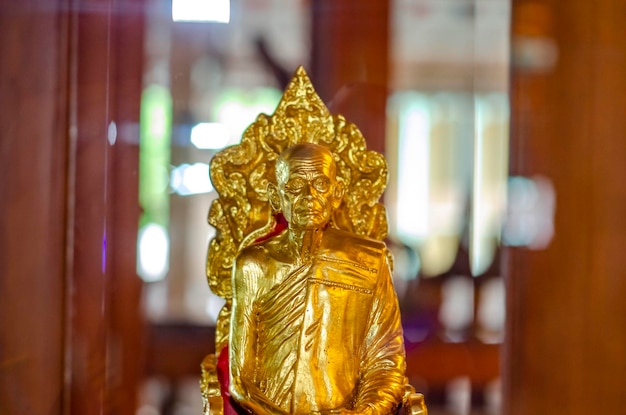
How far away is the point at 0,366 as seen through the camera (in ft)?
8.05

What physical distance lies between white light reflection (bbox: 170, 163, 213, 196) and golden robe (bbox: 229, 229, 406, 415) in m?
0.60

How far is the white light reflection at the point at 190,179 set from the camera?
2.74 m

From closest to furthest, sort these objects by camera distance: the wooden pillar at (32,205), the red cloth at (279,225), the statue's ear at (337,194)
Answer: the statue's ear at (337,194) → the red cloth at (279,225) → the wooden pillar at (32,205)

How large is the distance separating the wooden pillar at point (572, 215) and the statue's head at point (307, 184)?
0.94 meters

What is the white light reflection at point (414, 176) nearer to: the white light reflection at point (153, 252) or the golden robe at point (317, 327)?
the golden robe at point (317, 327)

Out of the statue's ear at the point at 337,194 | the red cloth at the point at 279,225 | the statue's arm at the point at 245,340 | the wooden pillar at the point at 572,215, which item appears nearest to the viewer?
the statue's arm at the point at 245,340

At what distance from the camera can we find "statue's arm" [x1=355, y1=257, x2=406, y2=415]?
6.56 feet

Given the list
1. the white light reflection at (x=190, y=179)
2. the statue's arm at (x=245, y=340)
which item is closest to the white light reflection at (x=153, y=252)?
the white light reflection at (x=190, y=179)

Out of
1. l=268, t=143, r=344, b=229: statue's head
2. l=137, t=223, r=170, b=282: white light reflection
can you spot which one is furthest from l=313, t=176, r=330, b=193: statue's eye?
l=137, t=223, r=170, b=282: white light reflection

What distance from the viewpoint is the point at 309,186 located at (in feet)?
6.66

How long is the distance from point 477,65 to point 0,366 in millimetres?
1748

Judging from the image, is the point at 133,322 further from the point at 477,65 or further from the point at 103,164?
the point at 477,65

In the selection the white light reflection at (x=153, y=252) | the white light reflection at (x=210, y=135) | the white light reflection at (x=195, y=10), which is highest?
the white light reflection at (x=195, y=10)

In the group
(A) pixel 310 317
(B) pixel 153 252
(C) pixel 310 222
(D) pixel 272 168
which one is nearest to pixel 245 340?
(A) pixel 310 317
